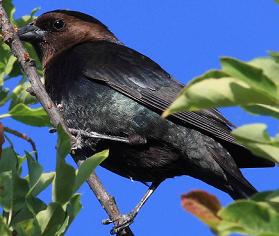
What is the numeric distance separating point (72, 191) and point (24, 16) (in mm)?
1674

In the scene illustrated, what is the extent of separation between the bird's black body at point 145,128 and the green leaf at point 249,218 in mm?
2974

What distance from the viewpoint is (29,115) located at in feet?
8.64

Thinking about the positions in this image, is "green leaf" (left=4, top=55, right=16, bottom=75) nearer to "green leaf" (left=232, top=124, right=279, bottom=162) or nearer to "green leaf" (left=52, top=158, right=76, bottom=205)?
"green leaf" (left=52, top=158, right=76, bottom=205)

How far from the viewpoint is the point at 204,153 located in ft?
13.9

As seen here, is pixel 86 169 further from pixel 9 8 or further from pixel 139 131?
pixel 139 131

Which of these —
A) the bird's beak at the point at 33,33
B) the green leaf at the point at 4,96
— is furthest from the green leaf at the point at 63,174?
the bird's beak at the point at 33,33

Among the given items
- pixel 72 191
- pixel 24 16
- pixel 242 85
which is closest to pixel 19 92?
pixel 24 16

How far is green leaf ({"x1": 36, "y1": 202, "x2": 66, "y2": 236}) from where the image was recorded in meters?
1.70

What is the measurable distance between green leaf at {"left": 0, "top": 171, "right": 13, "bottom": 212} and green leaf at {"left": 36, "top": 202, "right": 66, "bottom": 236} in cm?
10

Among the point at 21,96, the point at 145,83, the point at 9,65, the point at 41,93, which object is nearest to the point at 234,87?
the point at 41,93

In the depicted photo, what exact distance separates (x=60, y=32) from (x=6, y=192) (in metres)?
3.64

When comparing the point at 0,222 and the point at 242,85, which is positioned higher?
the point at 0,222

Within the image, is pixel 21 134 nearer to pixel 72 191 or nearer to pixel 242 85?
pixel 72 191

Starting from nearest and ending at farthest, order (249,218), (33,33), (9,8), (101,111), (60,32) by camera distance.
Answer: (249,218)
(9,8)
(101,111)
(33,33)
(60,32)
